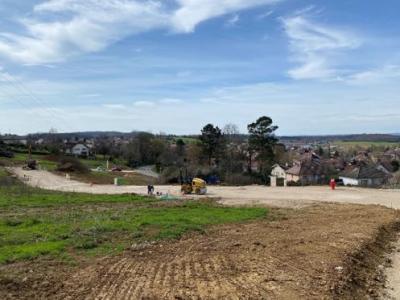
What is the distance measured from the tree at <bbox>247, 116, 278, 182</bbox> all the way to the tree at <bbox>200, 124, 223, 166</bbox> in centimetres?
799

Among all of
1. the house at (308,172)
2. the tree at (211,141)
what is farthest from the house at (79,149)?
the house at (308,172)

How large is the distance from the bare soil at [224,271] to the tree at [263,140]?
55.6 m

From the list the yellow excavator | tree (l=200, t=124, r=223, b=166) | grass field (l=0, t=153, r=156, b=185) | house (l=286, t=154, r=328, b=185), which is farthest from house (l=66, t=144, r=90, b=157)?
the yellow excavator

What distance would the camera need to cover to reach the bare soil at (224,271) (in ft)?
35.8

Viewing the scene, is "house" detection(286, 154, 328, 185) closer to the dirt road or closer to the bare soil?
the dirt road

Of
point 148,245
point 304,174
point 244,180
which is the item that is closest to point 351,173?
point 304,174

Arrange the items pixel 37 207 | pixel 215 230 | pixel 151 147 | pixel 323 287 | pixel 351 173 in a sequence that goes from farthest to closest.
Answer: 1. pixel 151 147
2. pixel 351 173
3. pixel 37 207
4. pixel 215 230
5. pixel 323 287

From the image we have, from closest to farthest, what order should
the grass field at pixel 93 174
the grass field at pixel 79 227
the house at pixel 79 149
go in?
the grass field at pixel 79 227
the grass field at pixel 93 174
the house at pixel 79 149

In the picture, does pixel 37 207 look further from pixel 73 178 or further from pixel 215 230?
pixel 73 178

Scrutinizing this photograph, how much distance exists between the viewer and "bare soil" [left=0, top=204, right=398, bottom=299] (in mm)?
10898

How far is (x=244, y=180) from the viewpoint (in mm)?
62438

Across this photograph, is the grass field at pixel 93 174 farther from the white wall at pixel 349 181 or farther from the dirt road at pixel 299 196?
the white wall at pixel 349 181

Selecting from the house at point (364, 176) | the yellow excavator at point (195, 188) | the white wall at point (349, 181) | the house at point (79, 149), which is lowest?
the white wall at point (349, 181)

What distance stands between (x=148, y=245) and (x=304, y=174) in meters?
70.2
